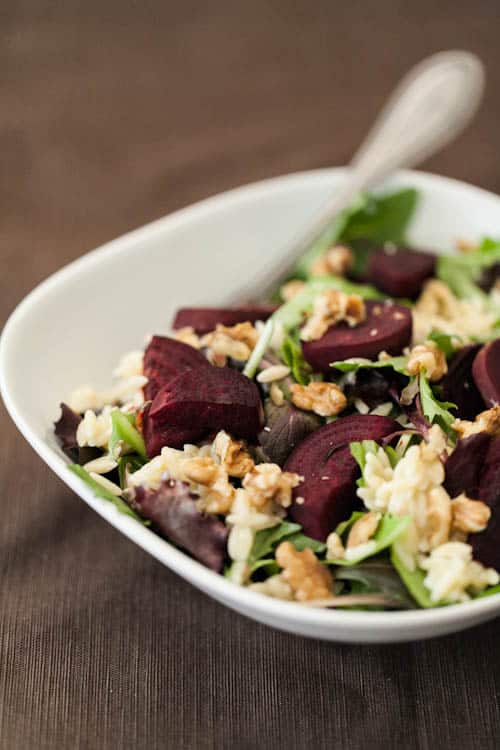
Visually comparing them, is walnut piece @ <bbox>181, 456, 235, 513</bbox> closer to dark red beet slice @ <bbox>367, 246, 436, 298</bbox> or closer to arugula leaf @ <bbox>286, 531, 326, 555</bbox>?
arugula leaf @ <bbox>286, 531, 326, 555</bbox>

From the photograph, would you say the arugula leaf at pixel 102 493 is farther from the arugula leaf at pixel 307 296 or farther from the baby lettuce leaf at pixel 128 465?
the arugula leaf at pixel 307 296

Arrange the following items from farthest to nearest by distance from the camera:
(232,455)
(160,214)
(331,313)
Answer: (160,214)
(331,313)
(232,455)

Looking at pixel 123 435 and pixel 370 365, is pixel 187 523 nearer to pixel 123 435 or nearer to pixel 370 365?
pixel 123 435

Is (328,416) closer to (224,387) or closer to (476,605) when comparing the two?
(224,387)

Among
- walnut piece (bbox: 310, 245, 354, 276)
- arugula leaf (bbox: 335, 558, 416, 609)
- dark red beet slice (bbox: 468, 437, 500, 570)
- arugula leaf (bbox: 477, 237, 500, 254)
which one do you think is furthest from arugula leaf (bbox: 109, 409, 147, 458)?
arugula leaf (bbox: 477, 237, 500, 254)

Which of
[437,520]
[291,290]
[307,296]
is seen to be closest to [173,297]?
[291,290]

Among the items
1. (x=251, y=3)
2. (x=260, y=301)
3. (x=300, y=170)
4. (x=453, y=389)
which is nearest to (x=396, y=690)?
Result: (x=453, y=389)
